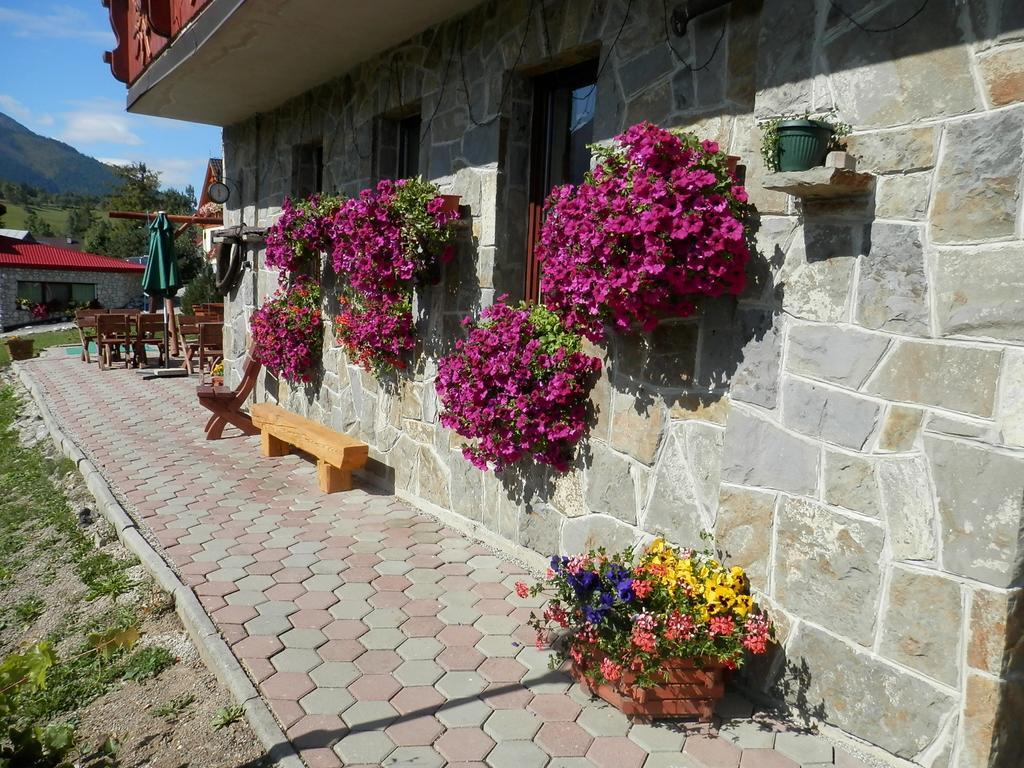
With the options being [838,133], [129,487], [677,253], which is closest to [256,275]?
[129,487]

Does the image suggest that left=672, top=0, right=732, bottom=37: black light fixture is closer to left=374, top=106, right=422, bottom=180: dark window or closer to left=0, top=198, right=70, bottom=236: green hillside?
left=374, top=106, right=422, bottom=180: dark window

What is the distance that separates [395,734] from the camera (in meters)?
2.78

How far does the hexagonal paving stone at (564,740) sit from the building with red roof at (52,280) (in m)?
31.1

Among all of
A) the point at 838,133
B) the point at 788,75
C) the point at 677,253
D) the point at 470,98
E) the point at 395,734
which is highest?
the point at 470,98

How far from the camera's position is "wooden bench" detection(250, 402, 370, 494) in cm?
559

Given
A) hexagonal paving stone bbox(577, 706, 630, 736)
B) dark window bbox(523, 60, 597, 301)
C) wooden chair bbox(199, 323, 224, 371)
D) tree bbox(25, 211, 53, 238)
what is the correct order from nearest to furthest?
1. hexagonal paving stone bbox(577, 706, 630, 736)
2. dark window bbox(523, 60, 597, 301)
3. wooden chair bbox(199, 323, 224, 371)
4. tree bbox(25, 211, 53, 238)

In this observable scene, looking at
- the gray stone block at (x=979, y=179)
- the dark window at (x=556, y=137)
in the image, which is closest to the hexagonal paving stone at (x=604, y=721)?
the gray stone block at (x=979, y=179)

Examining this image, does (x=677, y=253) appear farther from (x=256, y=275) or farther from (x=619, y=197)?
(x=256, y=275)

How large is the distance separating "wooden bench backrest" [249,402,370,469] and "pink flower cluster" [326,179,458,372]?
2.07ft

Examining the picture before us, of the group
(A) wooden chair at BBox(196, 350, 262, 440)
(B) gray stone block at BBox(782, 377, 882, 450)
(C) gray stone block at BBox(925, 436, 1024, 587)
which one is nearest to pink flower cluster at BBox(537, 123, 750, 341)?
(B) gray stone block at BBox(782, 377, 882, 450)

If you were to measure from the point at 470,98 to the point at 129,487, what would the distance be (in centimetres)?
394

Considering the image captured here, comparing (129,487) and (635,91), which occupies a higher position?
(635,91)

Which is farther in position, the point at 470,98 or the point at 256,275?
the point at 256,275

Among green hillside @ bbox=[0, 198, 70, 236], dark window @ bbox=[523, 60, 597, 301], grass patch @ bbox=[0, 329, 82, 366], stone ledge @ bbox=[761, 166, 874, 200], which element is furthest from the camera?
green hillside @ bbox=[0, 198, 70, 236]
